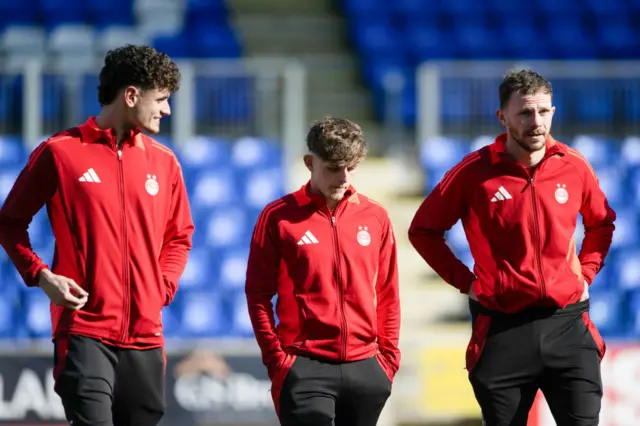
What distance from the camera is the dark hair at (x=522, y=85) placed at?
4.72 m

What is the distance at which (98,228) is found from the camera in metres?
4.41

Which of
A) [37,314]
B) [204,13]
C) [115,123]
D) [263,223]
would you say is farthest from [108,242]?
[204,13]

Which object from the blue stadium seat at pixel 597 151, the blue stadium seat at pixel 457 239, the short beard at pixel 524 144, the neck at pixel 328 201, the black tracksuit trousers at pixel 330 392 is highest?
the short beard at pixel 524 144

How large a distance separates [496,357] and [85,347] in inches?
61.8

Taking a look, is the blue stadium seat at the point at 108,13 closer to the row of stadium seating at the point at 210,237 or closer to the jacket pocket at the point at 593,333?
the row of stadium seating at the point at 210,237

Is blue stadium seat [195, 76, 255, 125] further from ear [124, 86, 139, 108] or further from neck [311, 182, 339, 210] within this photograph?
ear [124, 86, 139, 108]

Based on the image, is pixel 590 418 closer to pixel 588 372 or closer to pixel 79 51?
pixel 588 372

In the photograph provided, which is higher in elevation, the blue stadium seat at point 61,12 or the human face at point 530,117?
the blue stadium seat at point 61,12

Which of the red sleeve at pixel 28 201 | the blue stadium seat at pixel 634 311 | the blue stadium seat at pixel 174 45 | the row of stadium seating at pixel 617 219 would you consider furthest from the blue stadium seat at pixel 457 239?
the red sleeve at pixel 28 201

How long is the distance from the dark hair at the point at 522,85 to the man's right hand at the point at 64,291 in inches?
70.3

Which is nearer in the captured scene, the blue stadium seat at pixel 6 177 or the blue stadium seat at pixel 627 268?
the blue stadium seat at pixel 627 268

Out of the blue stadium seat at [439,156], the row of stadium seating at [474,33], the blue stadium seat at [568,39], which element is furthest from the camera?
→ the blue stadium seat at [568,39]

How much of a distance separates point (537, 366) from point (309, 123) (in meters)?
6.76

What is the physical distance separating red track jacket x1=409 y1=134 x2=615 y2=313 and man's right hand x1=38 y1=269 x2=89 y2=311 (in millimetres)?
1421
